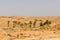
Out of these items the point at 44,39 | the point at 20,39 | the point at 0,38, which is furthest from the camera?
the point at 20,39

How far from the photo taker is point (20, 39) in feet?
103

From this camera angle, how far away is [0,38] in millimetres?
24484

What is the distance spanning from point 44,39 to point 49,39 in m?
0.90

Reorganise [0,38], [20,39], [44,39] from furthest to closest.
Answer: [20,39], [44,39], [0,38]

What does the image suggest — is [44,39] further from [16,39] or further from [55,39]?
[16,39]

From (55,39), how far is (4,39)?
A: 934cm

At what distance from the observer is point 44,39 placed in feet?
96.0

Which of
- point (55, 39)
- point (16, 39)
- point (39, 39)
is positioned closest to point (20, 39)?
point (16, 39)

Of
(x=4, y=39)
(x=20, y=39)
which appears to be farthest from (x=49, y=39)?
(x=4, y=39)

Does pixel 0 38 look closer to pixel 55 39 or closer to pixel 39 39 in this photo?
pixel 39 39

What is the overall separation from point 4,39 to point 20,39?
6683mm

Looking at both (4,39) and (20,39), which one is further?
(20,39)

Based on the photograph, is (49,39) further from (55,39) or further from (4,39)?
(4,39)

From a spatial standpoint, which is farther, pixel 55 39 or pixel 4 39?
pixel 55 39
